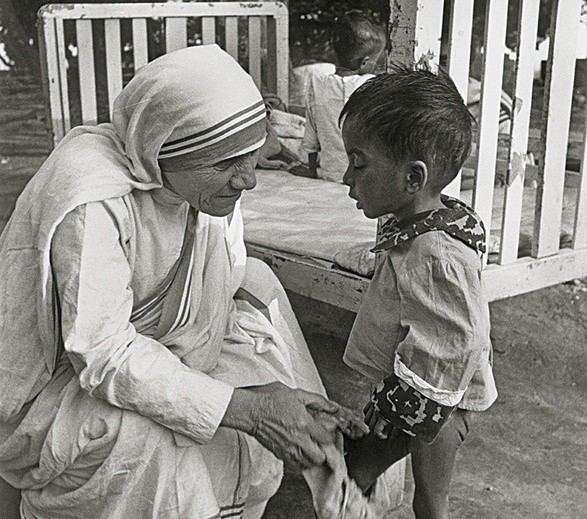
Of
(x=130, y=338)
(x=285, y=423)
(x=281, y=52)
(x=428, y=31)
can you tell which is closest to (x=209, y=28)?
(x=281, y=52)

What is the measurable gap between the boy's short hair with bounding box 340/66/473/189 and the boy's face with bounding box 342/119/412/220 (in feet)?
0.07

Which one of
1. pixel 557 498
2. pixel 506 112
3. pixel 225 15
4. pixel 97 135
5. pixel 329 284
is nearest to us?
pixel 97 135

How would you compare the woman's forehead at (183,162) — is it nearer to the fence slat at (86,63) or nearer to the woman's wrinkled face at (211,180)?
the woman's wrinkled face at (211,180)

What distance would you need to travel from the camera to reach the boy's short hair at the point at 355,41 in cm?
434

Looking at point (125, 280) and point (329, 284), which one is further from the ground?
point (125, 280)

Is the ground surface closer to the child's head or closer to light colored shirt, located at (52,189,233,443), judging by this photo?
light colored shirt, located at (52,189,233,443)

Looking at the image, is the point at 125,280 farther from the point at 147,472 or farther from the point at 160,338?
the point at 147,472

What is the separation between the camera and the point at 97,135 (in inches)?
77.9

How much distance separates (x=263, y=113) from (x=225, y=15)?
2825mm

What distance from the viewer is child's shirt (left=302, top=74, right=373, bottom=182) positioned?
4.14 metres

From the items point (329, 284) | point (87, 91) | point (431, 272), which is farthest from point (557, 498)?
point (87, 91)

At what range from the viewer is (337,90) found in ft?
→ 13.6

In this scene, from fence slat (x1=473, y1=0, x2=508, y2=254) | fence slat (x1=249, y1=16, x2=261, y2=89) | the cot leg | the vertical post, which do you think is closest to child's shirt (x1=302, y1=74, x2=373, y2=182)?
fence slat (x1=249, y1=16, x2=261, y2=89)

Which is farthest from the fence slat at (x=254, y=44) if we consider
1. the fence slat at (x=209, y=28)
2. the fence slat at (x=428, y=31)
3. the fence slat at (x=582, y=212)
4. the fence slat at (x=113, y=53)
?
the fence slat at (x=428, y=31)
